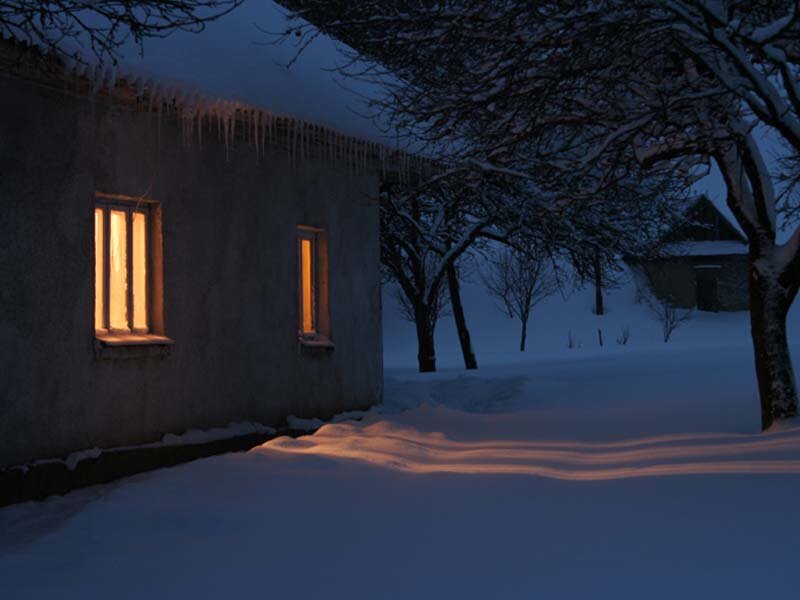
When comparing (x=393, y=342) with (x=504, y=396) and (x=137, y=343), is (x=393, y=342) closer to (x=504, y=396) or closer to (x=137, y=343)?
(x=504, y=396)

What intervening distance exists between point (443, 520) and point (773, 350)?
4908 millimetres

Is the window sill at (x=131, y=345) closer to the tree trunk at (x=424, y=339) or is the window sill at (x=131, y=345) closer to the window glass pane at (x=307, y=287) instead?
the window glass pane at (x=307, y=287)

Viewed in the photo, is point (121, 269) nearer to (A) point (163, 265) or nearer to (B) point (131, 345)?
(A) point (163, 265)

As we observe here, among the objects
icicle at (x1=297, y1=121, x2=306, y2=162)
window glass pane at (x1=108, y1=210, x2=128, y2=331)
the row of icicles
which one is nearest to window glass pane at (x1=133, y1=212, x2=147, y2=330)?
window glass pane at (x1=108, y1=210, x2=128, y2=331)

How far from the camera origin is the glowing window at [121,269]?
7523mm

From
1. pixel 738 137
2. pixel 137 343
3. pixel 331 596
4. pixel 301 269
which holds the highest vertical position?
pixel 738 137

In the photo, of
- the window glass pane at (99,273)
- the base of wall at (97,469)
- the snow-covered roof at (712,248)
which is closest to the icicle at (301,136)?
the window glass pane at (99,273)

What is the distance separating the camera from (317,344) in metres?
9.99

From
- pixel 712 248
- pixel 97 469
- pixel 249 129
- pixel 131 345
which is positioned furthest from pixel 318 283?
pixel 712 248

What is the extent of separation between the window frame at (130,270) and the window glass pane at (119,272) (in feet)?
0.07

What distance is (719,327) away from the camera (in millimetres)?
39188

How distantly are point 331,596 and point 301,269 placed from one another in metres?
6.72

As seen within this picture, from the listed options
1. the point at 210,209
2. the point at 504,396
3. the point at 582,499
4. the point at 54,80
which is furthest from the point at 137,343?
the point at 504,396

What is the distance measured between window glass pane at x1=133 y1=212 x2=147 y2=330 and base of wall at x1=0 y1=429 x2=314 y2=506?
1.18m
